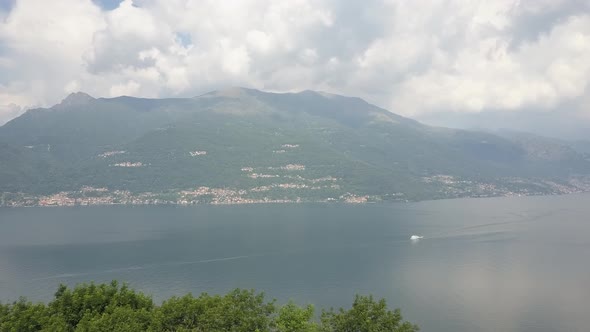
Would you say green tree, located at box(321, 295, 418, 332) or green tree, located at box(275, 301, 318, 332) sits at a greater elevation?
green tree, located at box(275, 301, 318, 332)

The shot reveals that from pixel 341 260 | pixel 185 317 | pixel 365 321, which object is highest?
pixel 365 321

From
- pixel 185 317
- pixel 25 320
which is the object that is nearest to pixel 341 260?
pixel 185 317

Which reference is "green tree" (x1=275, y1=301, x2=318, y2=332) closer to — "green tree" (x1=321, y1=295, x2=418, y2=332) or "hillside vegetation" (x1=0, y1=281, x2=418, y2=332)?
"hillside vegetation" (x1=0, y1=281, x2=418, y2=332)

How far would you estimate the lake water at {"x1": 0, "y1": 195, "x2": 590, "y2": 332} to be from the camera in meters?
66.1

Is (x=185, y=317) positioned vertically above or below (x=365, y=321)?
below

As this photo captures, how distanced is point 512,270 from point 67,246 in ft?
330

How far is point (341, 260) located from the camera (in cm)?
9438

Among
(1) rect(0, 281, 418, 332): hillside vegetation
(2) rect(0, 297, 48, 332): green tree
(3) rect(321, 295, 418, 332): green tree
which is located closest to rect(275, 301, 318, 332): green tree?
(1) rect(0, 281, 418, 332): hillside vegetation

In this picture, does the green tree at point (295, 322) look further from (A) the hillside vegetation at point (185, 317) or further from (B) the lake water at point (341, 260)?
(B) the lake water at point (341, 260)

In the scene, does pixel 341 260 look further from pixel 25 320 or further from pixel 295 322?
pixel 25 320

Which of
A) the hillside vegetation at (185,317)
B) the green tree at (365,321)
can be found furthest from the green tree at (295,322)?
the green tree at (365,321)

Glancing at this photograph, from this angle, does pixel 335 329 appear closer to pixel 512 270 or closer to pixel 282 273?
pixel 282 273

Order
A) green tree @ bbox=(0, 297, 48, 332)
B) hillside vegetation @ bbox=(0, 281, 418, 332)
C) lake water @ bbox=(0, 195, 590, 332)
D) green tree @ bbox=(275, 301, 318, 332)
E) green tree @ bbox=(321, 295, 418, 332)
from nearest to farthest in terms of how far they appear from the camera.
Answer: green tree @ bbox=(275, 301, 318, 332), hillside vegetation @ bbox=(0, 281, 418, 332), green tree @ bbox=(0, 297, 48, 332), green tree @ bbox=(321, 295, 418, 332), lake water @ bbox=(0, 195, 590, 332)

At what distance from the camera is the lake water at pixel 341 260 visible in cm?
6606
